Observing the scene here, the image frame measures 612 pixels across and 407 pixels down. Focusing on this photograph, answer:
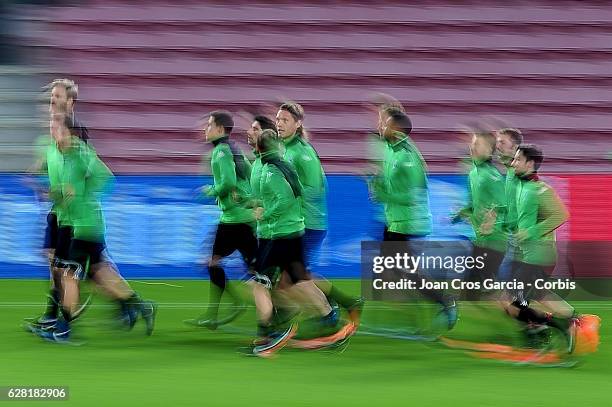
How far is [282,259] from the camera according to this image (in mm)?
9227

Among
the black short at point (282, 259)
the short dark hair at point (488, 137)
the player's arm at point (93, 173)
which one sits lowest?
the black short at point (282, 259)

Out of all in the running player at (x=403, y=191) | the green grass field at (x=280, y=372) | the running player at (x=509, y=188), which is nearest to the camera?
the green grass field at (x=280, y=372)

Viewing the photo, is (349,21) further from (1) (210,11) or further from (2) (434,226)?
(2) (434,226)

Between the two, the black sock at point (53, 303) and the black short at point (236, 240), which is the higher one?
the black short at point (236, 240)

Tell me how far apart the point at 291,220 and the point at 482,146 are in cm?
168

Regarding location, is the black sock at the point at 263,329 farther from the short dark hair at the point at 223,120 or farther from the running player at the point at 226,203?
the short dark hair at the point at 223,120

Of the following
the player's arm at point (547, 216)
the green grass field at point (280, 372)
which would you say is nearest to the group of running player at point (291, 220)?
the player's arm at point (547, 216)

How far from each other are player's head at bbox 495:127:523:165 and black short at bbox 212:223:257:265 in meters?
2.07

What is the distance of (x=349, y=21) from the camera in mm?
16562

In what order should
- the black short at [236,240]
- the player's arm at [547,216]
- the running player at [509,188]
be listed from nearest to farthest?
the player's arm at [547,216], the running player at [509,188], the black short at [236,240]

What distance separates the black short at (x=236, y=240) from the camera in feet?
34.0

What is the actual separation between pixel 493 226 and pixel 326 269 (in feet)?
14.8

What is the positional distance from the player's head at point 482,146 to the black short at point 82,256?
2890mm

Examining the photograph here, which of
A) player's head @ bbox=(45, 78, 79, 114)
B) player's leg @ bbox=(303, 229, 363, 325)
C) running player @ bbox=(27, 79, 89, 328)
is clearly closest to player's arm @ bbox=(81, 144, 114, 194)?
running player @ bbox=(27, 79, 89, 328)
